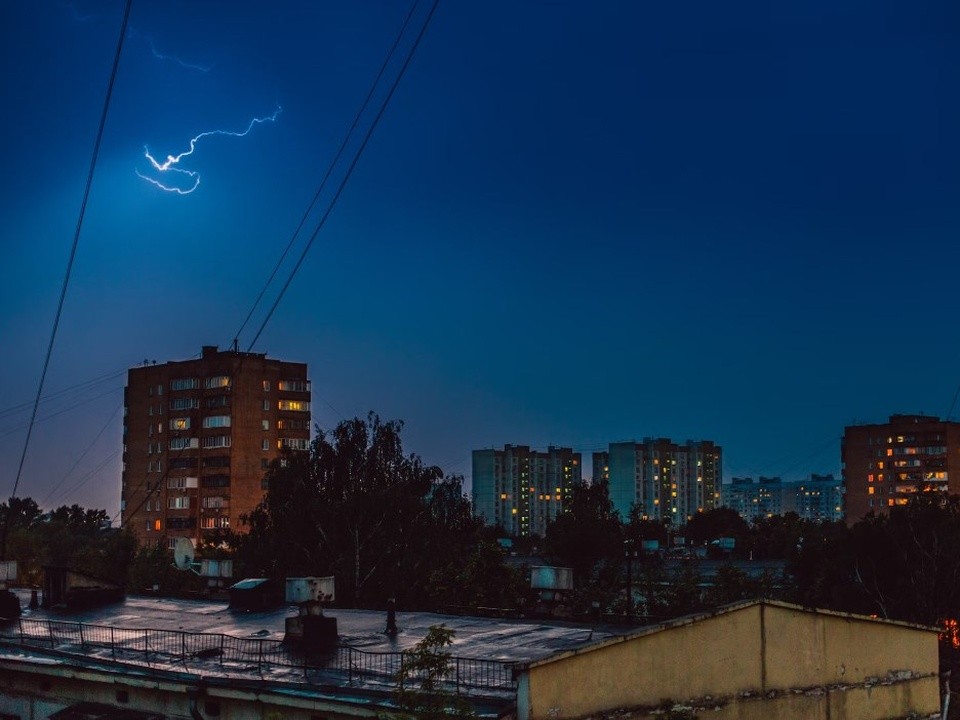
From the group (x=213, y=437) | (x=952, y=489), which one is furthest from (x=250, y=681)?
(x=952, y=489)

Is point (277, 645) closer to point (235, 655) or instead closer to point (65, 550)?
point (235, 655)

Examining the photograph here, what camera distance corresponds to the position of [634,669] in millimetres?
15727

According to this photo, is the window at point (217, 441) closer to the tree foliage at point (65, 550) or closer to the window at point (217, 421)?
the window at point (217, 421)

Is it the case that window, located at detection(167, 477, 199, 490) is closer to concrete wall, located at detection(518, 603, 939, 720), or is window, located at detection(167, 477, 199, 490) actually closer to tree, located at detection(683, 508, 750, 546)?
tree, located at detection(683, 508, 750, 546)

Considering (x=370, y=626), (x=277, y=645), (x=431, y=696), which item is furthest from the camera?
(x=370, y=626)

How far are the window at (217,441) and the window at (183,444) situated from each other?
165 centimetres

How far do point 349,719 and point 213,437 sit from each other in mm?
119082

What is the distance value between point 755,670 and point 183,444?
121 meters

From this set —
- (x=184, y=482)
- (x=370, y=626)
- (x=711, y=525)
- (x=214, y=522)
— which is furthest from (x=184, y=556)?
(x=711, y=525)

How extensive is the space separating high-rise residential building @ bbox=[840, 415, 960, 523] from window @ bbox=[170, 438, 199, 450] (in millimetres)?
110201

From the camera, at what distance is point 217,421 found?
13050cm

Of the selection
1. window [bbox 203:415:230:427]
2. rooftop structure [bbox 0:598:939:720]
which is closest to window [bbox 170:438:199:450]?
window [bbox 203:415:230:427]

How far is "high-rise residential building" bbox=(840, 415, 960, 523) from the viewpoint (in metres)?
179

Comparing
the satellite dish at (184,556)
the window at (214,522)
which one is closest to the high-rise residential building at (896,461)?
the window at (214,522)
